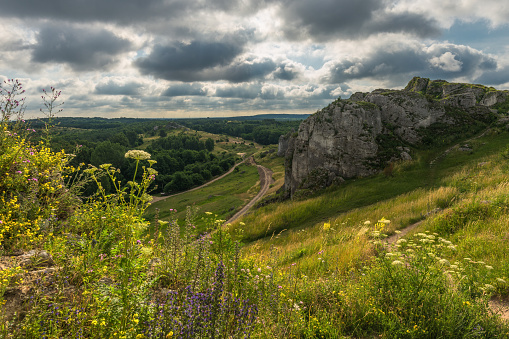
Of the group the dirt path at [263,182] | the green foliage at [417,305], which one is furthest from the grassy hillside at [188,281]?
the dirt path at [263,182]

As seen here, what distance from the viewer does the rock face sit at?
88.7 feet

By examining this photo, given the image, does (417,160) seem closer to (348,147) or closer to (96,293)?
(348,147)

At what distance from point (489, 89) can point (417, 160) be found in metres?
36.5

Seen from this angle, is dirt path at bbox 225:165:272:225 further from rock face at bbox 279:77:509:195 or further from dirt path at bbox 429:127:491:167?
dirt path at bbox 429:127:491:167

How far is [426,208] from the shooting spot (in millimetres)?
12859

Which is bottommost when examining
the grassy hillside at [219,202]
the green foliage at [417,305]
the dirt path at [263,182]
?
the grassy hillside at [219,202]

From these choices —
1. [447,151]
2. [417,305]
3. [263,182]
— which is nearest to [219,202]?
[263,182]

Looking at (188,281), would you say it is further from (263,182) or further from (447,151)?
(263,182)

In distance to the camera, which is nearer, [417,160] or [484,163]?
[484,163]

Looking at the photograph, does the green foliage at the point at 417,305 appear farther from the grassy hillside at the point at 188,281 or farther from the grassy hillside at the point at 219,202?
the grassy hillside at the point at 219,202

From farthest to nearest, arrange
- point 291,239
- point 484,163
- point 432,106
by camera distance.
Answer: point 432,106 < point 484,163 < point 291,239

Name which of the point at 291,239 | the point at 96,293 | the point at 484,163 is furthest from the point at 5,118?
the point at 484,163

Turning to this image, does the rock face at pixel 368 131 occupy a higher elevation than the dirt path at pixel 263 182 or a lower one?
higher

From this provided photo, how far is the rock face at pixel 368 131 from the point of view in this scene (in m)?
27.0
